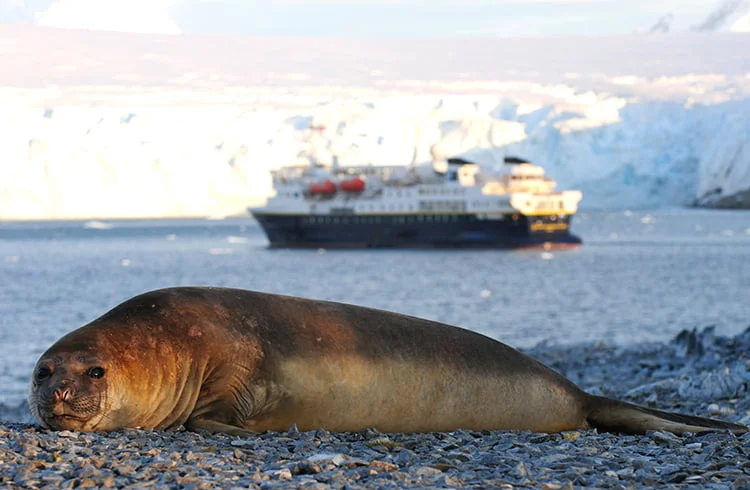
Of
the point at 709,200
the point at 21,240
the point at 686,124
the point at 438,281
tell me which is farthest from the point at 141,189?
the point at 438,281

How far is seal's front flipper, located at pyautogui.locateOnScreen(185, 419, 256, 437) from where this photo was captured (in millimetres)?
5148

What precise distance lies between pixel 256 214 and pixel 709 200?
7317 cm

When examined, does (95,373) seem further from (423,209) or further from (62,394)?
(423,209)

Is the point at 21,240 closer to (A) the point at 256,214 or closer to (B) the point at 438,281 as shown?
(A) the point at 256,214

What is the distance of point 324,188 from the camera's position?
227 feet

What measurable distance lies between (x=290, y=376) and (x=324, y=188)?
63.8m

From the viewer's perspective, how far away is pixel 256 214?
233 ft

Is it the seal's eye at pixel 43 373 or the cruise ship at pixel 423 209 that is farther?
the cruise ship at pixel 423 209

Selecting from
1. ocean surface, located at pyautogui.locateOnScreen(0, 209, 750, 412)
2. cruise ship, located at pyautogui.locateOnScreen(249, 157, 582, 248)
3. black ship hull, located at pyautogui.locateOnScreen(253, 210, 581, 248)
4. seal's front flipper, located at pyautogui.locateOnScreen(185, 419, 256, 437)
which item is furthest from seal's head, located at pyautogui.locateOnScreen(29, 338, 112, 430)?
black ship hull, located at pyautogui.locateOnScreen(253, 210, 581, 248)

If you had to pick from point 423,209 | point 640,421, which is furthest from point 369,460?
point 423,209

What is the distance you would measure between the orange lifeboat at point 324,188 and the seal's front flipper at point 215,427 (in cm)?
6402

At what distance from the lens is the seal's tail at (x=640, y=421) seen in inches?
224

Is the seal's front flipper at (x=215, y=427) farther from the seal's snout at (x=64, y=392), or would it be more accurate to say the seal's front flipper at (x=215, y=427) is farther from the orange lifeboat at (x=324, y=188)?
the orange lifeboat at (x=324, y=188)

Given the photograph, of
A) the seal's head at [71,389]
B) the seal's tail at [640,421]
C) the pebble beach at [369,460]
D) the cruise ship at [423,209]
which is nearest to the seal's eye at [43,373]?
the seal's head at [71,389]
